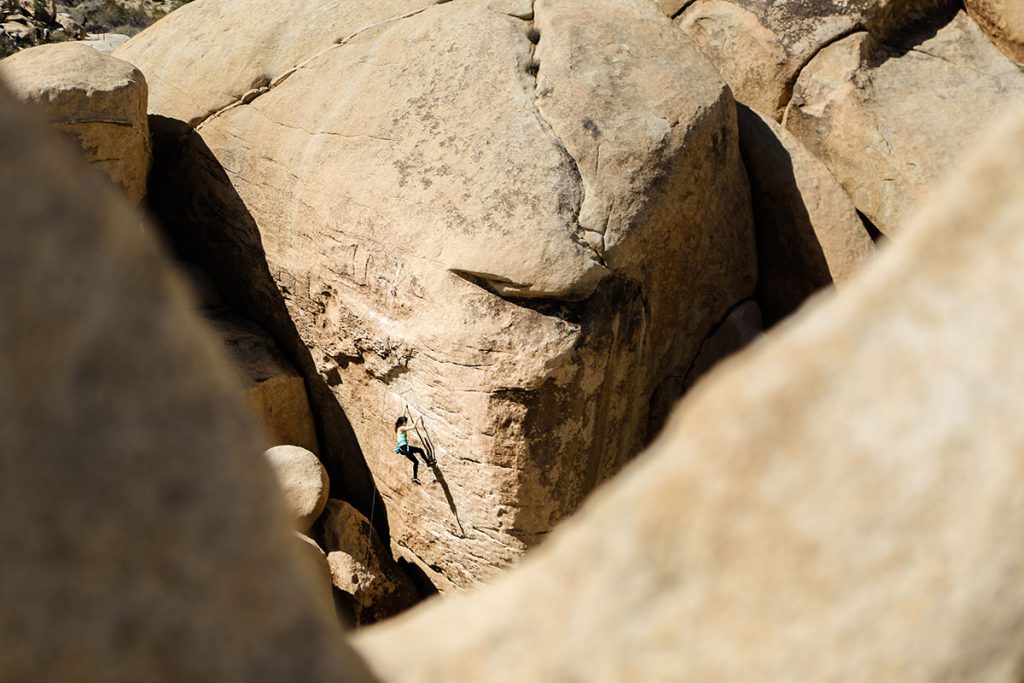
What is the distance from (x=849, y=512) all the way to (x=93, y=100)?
4389 mm

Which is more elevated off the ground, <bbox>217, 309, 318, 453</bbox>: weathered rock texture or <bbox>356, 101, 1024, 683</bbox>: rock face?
<bbox>356, 101, 1024, 683</bbox>: rock face

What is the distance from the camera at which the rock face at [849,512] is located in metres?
1.03

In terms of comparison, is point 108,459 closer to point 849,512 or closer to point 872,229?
point 849,512

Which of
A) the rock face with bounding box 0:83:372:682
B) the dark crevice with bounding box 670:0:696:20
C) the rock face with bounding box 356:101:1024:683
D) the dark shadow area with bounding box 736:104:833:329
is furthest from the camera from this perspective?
the dark crevice with bounding box 670:0:696:20

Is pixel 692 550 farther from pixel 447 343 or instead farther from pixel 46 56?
pixel 46 56

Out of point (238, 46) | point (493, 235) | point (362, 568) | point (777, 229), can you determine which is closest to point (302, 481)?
point (362, 568)

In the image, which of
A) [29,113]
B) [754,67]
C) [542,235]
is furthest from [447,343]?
[29,113]

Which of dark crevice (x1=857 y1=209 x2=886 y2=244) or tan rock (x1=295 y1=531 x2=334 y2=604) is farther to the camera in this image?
dark crevice (x1=857 y1=209 x2=886 y2=244)

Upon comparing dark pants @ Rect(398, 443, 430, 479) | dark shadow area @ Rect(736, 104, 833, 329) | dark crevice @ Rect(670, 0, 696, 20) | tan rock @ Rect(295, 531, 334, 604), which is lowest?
tan rock @ Rect(295, 531, 334, 604)

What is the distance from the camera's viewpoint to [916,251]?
1080mm

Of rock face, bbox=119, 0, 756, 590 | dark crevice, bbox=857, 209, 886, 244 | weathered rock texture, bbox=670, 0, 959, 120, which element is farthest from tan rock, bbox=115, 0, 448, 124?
dark crevice, bbox=857, 209, 886, 244

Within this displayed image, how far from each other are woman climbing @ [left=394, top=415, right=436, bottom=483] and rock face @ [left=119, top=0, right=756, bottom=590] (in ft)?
0.23

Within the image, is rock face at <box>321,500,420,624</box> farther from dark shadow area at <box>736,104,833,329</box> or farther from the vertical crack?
dark shadow area at <box>736,104,833,329</box>

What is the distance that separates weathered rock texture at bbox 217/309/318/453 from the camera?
16.0ft
